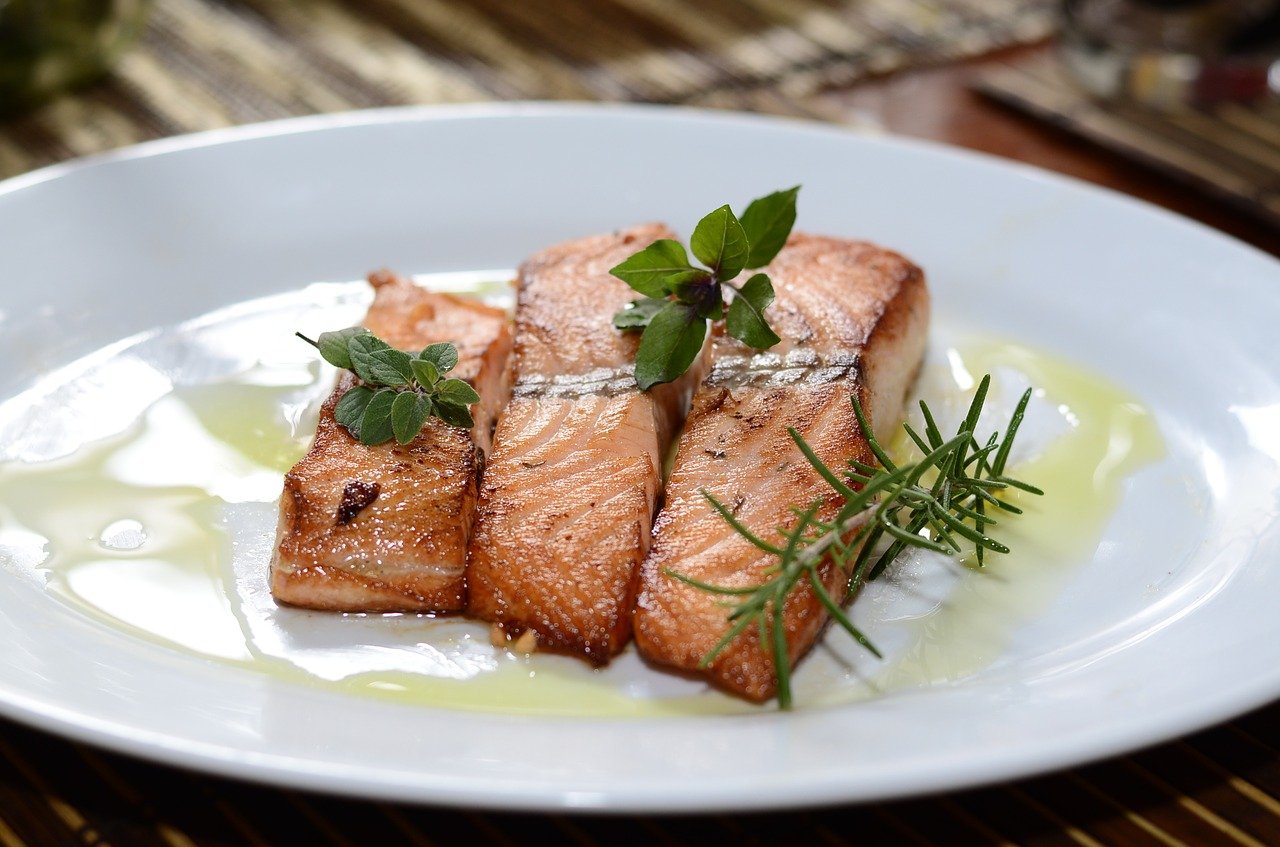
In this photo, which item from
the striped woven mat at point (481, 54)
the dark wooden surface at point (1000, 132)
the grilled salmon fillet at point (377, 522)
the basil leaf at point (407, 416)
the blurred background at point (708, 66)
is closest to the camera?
the grilled salmon fillet at point (377, 522)

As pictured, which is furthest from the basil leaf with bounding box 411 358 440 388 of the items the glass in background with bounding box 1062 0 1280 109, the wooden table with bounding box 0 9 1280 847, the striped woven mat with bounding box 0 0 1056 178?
the glass in background with bounding box 1062 0 1280 109

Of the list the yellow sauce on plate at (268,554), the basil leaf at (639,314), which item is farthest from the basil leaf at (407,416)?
the basil leaf at (639,314)

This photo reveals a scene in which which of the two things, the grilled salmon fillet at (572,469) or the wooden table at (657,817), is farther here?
the grilled salmon fillet at (572,469)

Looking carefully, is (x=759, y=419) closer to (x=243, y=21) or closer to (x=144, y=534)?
(x=144, y=534)

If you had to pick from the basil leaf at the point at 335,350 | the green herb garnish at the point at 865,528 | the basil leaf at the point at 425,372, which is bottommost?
the basil leaf at the point at 335,350

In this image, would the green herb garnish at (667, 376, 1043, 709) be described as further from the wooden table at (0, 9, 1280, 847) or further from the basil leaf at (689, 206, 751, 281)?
the basil leaf at (689, 206, 751, 281)

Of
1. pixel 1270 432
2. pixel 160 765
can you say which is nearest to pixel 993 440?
pixel 1270 432

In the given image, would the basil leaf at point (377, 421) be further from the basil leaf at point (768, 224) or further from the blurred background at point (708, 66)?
the blurred background at point (708, 66)
